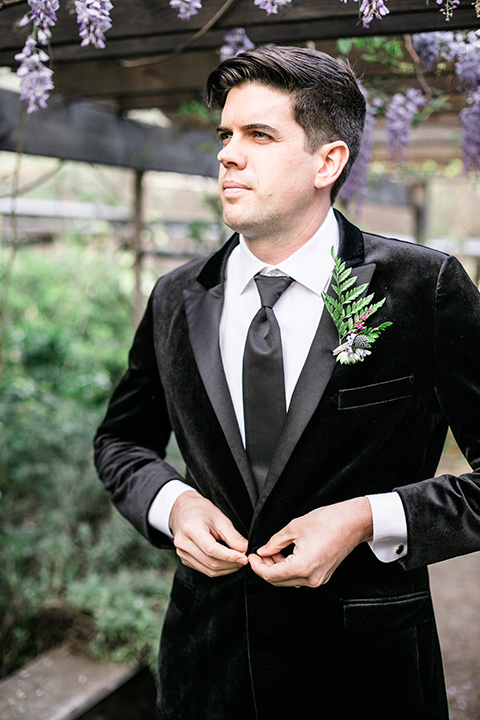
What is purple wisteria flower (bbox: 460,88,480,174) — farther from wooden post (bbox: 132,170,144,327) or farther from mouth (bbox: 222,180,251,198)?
wooden post (bbox: 132,170,144,327)

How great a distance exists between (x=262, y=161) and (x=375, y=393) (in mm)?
514

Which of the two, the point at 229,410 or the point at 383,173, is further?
the point at 383,173

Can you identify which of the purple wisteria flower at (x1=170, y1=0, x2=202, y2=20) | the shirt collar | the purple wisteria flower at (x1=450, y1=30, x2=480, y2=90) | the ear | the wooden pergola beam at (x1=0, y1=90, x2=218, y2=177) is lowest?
the shirt collar

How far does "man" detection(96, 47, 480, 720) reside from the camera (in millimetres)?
1334

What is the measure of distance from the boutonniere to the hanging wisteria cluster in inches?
31.2

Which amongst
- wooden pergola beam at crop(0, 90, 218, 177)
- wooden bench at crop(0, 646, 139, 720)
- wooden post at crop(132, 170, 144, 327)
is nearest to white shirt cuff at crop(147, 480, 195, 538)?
wooden bench at crop(0, 646, 139, 720)

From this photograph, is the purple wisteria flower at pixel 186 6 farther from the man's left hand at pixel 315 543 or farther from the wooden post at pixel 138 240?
the wooden post at pixel 138 240

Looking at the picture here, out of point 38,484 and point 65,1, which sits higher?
point 65,1

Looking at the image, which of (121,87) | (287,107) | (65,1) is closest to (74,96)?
(121,87)

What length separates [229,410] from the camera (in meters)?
1.43

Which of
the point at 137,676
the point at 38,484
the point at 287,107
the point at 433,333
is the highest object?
the point at 287,107

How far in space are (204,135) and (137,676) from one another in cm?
341

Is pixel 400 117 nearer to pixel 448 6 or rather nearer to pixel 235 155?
pixel 448 6

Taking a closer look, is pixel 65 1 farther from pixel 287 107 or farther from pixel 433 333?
pixel 433 333
